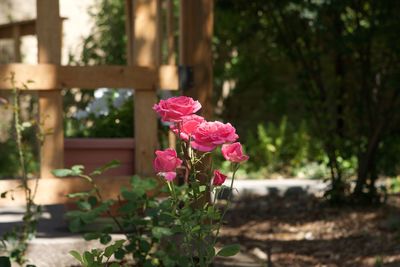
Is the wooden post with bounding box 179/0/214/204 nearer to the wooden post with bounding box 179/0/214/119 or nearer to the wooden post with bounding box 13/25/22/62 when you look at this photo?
the wooden post with bounding box 179/0/214/119

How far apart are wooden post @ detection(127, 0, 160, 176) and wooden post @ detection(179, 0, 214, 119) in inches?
7.6

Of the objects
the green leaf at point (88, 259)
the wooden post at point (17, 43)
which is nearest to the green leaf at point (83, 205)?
the green leaf at point (88, 259)

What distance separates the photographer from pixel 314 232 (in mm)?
6457

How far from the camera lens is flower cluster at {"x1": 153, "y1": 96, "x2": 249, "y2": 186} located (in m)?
2.84

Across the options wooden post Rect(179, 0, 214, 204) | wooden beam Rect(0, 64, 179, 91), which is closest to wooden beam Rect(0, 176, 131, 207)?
wooden beam Rect(0, 64, 179, 91)

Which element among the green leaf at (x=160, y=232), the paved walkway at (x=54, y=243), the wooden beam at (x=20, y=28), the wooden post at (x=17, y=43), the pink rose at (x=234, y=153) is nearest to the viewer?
the pink rose at (x=234, y=153)

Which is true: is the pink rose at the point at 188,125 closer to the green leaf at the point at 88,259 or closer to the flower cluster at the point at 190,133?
the flower cluster at the point at 190,133

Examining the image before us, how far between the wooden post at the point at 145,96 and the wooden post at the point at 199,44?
0.19 metres

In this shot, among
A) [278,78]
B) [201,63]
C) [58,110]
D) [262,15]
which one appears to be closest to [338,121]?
[262,15]

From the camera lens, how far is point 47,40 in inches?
195

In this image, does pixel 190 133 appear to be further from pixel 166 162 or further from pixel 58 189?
pixel 58 189

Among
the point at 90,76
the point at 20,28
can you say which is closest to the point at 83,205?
the point at 90,76

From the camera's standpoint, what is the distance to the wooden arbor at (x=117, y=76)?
488 cm

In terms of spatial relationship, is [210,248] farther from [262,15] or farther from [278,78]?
[278,78]
